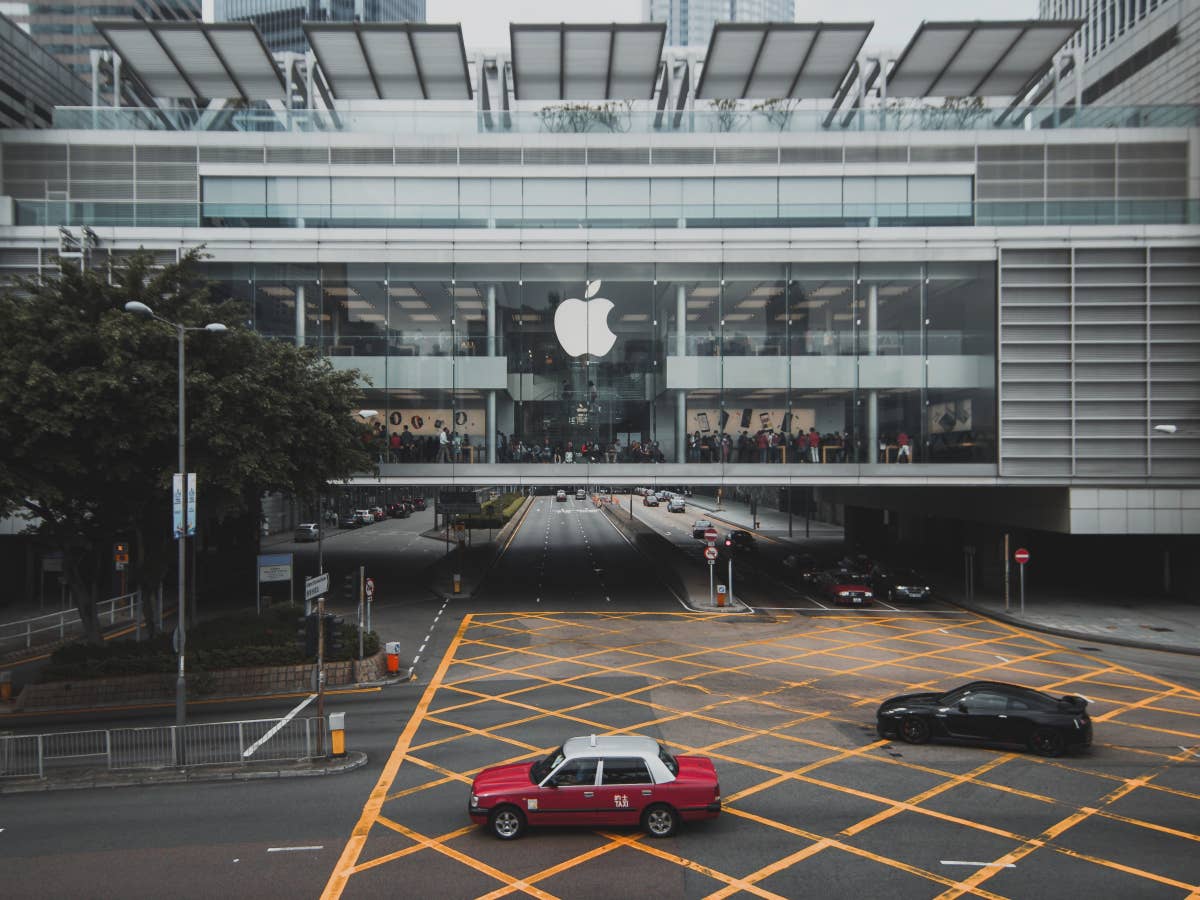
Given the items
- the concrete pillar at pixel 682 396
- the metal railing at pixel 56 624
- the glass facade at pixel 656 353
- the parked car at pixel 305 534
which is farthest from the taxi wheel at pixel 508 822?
the parked car at pixel 305 534

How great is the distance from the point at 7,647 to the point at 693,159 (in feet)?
117

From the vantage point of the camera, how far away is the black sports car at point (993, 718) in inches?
643

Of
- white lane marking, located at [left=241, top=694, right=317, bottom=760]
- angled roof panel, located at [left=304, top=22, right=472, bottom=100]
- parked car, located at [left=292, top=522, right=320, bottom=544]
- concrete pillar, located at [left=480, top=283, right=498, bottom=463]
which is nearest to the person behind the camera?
white lane marking, located at [left=241, top=694, right=317, bottom=760]

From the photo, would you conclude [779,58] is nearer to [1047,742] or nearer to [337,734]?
[1047,742]

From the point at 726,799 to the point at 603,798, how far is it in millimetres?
2716

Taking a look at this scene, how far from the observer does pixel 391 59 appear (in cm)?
4128

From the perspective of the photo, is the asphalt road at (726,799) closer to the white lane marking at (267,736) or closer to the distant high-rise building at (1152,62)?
the white lane marking at (267,736)

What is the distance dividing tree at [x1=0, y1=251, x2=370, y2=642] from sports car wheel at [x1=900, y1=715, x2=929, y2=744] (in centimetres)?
1800

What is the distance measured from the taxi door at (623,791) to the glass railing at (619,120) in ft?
115

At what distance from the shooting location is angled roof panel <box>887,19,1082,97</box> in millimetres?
38625

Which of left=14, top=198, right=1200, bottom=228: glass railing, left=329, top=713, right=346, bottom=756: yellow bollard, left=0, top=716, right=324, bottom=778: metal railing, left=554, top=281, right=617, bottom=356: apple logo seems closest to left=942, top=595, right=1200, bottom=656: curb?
left=14, top=198, right=1200, bottom=228: glass railing

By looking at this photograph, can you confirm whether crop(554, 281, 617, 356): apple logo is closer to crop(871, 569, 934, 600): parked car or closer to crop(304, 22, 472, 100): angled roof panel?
crop(304, 22, 472, 100): angled roof panel

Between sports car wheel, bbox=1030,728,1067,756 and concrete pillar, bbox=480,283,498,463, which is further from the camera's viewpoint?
concrete pillar, bbox=480,283,498,463

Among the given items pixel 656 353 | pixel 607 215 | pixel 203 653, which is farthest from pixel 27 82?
pixel 203 653
